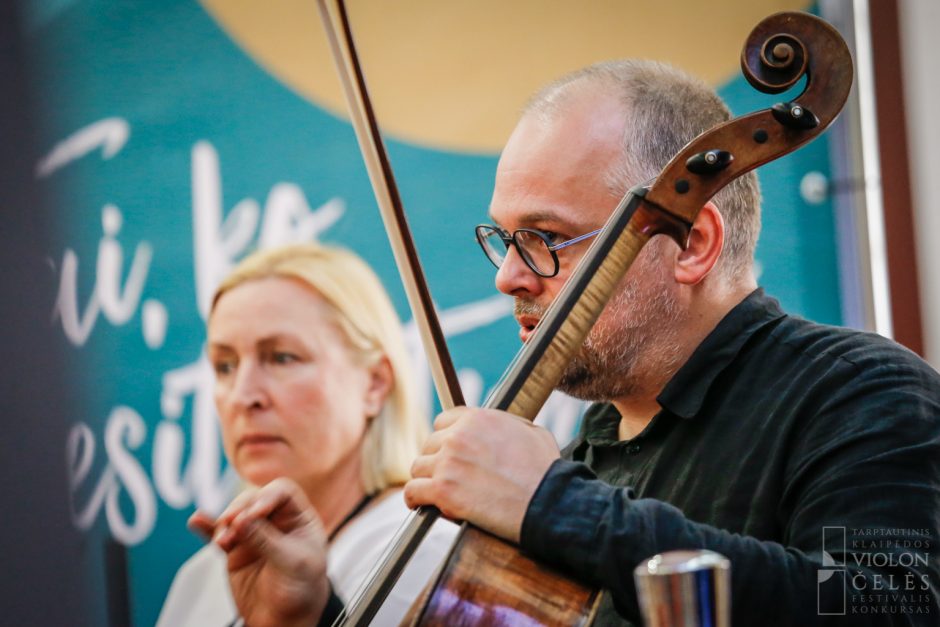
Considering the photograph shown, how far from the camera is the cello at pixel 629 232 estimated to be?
1019 millimetres

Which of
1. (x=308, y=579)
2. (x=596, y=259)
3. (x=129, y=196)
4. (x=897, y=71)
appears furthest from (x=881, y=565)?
(x=897, y=71)

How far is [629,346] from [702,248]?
16 cm

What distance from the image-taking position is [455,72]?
2564 mm

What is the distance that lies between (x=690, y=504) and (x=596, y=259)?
0.31 m

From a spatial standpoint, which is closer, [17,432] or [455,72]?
[17,432]

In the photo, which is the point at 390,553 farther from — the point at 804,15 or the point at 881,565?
the point at 804,15

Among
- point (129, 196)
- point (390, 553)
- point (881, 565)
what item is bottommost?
point (881, 565)

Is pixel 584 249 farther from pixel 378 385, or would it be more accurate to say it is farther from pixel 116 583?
pixel 116 583

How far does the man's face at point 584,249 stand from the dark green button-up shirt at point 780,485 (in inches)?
3.0

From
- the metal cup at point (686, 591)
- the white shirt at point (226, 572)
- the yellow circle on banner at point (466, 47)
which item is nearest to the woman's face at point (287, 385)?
the white shirt at point (226, 572)

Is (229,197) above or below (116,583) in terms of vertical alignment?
above

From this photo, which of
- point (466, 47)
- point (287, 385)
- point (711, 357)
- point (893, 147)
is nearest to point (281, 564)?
point (711, 357)

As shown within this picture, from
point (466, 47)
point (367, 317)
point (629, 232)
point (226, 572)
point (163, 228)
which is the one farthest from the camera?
point (466, 47)

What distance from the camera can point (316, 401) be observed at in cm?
240
